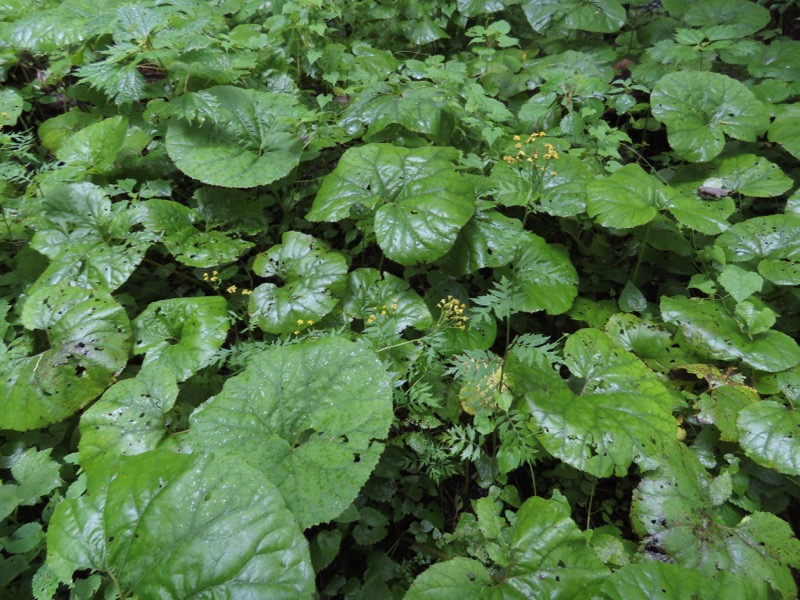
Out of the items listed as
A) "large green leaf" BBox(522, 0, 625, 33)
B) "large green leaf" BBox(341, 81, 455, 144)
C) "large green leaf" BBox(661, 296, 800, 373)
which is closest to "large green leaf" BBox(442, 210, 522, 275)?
"large green leaf" BBox(341, 81, 455, 144)

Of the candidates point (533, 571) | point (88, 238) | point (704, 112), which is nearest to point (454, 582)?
point (533, 571)

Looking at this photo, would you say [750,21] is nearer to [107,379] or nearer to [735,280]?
[735,280]

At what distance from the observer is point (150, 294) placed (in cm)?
270

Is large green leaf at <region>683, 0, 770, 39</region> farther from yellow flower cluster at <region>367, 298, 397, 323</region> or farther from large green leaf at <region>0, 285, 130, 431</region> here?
large green leaf at <region>0, 285, 130, 431</region>

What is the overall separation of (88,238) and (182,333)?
2.89ft

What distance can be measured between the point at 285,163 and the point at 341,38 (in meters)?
2.08

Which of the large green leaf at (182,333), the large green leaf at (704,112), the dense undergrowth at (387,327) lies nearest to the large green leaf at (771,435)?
the dense undergrowth at (387,327)

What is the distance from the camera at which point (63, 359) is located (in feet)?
6.73

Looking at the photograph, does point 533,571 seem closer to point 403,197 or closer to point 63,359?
point 403,197

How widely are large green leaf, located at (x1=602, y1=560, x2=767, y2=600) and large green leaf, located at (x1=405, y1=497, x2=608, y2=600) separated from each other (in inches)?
4.3

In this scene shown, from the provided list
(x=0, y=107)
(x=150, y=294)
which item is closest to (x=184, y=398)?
(x=150, y=294)

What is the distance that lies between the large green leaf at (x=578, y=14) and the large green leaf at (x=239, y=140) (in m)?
2.32

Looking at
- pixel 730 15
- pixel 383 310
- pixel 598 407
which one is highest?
pixel 730 15

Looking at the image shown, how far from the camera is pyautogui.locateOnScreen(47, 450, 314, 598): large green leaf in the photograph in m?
1.30
